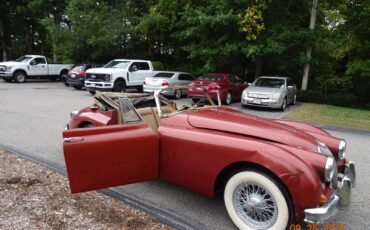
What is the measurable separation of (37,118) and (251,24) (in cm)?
1151

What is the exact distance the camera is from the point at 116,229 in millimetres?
3432

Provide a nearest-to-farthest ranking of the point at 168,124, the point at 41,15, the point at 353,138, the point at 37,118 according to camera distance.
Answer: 1. the point at 168,124
2. the point at 353,138
3. the point at 37,118
4. the point at 41,15

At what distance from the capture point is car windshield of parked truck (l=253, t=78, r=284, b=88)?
47.4 ft

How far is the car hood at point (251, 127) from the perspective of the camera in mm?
3715

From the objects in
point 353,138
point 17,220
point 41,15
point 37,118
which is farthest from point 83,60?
point 17,220

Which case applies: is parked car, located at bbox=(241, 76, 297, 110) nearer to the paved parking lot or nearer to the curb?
the paved parking lot

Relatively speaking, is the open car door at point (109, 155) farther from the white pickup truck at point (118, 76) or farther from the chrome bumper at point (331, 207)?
the white pickup truck at point (118, 76)

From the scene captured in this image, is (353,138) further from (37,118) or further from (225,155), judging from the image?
(37,118)

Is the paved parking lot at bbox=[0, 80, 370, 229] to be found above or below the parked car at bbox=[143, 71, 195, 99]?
below

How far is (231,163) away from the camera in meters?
3.54

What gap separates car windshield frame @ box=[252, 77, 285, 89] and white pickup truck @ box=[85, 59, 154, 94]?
22.6 feet

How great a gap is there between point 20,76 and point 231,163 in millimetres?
22592

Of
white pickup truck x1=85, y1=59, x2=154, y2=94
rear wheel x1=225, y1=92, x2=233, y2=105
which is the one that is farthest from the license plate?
white pickup truck x1=85, y1=59, x2=154, y2=94

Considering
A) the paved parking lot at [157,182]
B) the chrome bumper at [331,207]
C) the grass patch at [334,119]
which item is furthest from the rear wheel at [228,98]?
the chrome bumper at [331,207]
